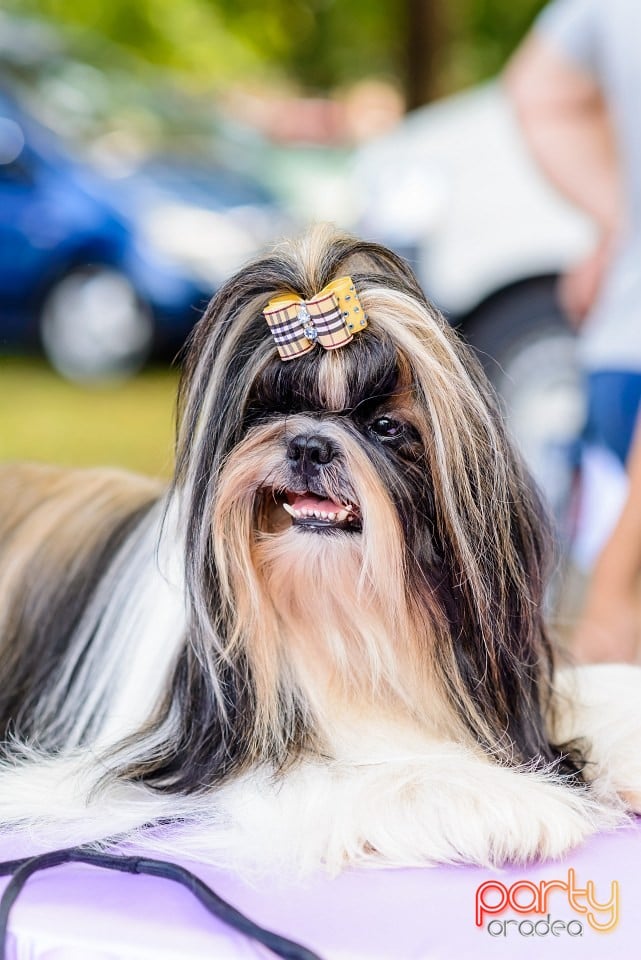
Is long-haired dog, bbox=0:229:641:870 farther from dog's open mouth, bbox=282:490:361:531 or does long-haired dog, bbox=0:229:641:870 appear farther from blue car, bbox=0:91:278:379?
blue car, bbox=0:91:278:379

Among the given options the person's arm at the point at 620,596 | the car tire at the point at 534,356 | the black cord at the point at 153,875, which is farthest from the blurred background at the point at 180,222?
the black cord at the point at 153,875

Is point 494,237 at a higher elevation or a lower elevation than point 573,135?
higher

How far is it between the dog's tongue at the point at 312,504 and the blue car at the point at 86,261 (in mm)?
5002

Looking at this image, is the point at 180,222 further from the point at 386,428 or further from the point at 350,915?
the point at 350,915

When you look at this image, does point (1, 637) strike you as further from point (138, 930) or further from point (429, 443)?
point (429, 443)

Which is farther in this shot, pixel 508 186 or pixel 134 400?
pixel 134 400

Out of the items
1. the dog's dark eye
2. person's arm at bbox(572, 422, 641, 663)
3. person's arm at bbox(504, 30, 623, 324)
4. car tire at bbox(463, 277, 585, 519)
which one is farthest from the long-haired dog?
car tire at bbox(463, 277, 585, 519)

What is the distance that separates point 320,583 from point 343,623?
8 centimetres

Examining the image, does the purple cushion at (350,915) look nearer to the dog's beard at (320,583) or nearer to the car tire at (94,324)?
Result: the dog's beard at (320,583)

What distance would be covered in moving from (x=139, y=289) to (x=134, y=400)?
2.29ft

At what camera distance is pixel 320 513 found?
1798mm

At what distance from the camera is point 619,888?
5.55ft

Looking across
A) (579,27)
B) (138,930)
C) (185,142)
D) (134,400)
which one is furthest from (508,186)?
(138,930)

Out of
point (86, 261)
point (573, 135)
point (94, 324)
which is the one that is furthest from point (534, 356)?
point (86, 261)
